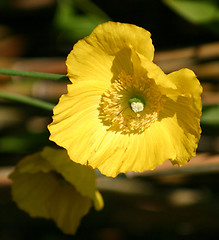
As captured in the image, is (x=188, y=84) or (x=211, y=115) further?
(x=211, y=115)

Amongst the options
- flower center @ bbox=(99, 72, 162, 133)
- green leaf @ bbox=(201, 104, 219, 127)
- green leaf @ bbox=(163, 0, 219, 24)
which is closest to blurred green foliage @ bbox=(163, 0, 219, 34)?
green leaf @ bbox=(163, 0, 219, 24)

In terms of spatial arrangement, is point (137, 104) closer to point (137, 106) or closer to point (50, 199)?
point (137, 106)

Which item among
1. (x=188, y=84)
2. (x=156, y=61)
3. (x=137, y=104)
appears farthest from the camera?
(x=156, y=61)

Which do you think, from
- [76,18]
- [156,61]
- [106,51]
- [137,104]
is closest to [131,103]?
[137,104]

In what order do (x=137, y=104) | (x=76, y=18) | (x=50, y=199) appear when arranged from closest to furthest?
(x=137, y=104)
(x=50, y=199)
(x=76, y=18)

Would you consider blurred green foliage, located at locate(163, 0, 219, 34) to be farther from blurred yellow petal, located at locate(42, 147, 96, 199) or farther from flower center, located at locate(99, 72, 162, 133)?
blurred yellow petal, located at locate(42, 147, 96, 199)

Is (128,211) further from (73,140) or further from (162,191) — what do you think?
(73,140)

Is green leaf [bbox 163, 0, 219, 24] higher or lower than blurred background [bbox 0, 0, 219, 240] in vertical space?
higher
